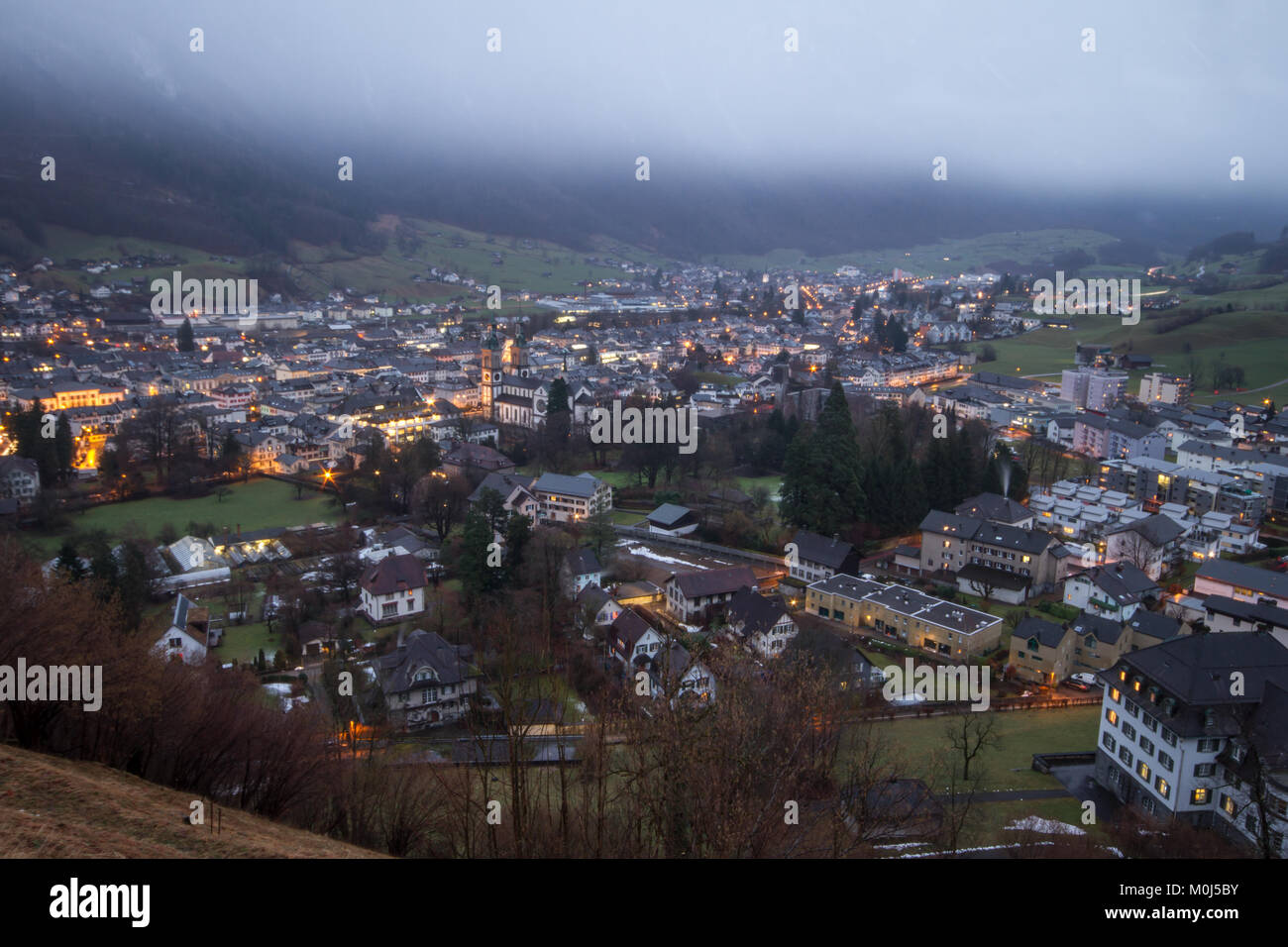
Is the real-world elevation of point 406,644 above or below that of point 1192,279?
below

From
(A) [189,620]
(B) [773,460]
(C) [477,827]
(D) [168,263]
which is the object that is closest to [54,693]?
(C) [477,827]

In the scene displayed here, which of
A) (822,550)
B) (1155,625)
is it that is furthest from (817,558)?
(1155,625)

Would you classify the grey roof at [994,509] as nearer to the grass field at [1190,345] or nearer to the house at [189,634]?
the house at [189,634]

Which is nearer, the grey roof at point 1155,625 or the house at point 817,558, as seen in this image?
the grey roof at point 1155,625

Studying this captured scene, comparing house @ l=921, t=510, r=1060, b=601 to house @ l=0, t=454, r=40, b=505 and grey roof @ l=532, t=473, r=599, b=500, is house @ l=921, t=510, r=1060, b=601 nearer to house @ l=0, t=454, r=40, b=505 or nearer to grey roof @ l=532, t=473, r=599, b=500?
grey roof @ l=532, t=473, r=599, b=500

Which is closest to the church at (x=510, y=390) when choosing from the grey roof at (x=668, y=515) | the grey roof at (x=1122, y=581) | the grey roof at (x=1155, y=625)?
the grey roof at (x=668, y=515)

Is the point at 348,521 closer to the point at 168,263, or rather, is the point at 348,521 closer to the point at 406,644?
the point at 406,644
